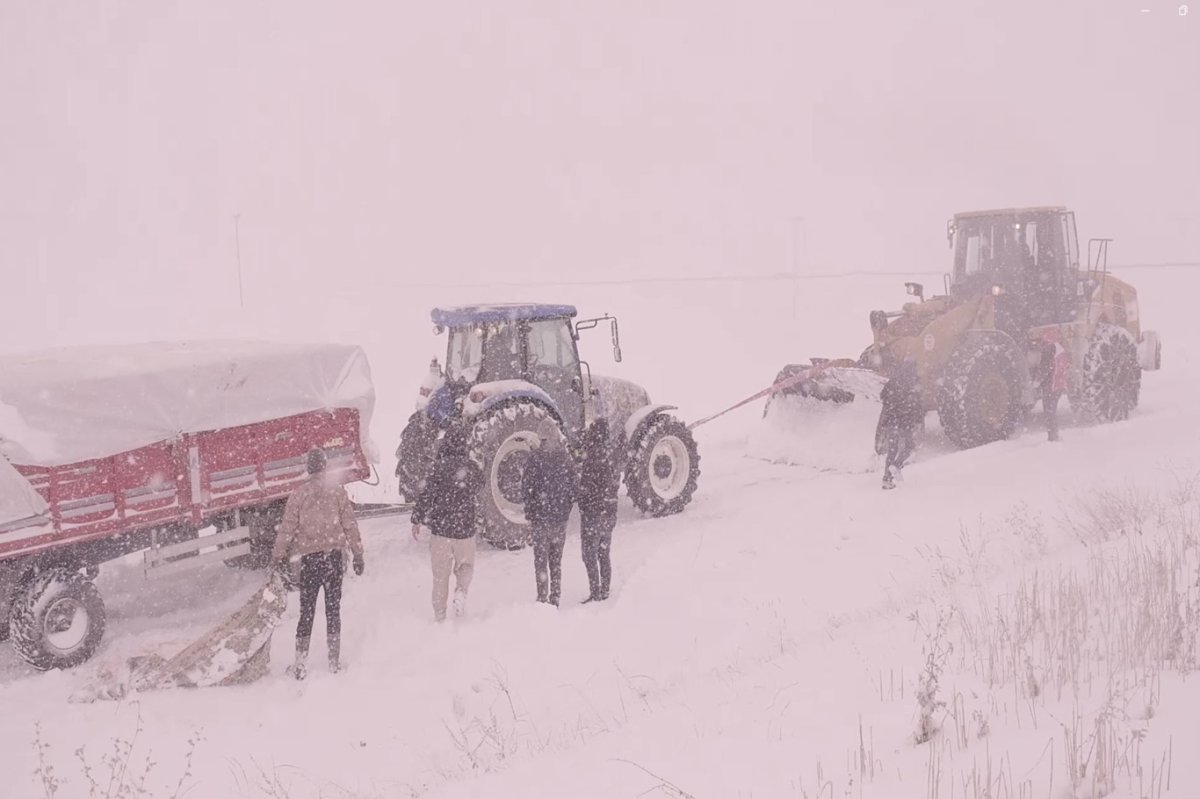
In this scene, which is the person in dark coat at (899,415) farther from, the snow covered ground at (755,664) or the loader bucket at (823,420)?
the loader bucket at (823,420)

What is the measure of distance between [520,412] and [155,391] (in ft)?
10.5

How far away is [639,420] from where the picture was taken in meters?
10.1

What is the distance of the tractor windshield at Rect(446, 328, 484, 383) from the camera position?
30.9 feet

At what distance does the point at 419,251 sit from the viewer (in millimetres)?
87500

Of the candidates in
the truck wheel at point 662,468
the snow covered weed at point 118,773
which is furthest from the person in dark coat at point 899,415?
the snow covered weed at point 118,773

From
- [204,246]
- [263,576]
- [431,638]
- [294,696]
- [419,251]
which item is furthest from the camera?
[419,251]

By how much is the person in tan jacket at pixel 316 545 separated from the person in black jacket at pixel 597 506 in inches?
74.2

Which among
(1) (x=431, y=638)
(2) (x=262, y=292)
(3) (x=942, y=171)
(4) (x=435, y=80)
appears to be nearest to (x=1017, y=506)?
(1) (x=431, y=638)

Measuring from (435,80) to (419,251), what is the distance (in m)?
85.2

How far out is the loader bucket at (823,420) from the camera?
38.0 ft

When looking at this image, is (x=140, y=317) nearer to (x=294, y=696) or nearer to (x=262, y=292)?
(x=262, y=292)

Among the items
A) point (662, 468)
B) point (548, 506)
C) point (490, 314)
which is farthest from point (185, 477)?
point (662, 468)

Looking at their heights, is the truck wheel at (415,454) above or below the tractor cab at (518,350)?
below

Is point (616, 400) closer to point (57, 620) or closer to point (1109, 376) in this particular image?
point (57, 620)
